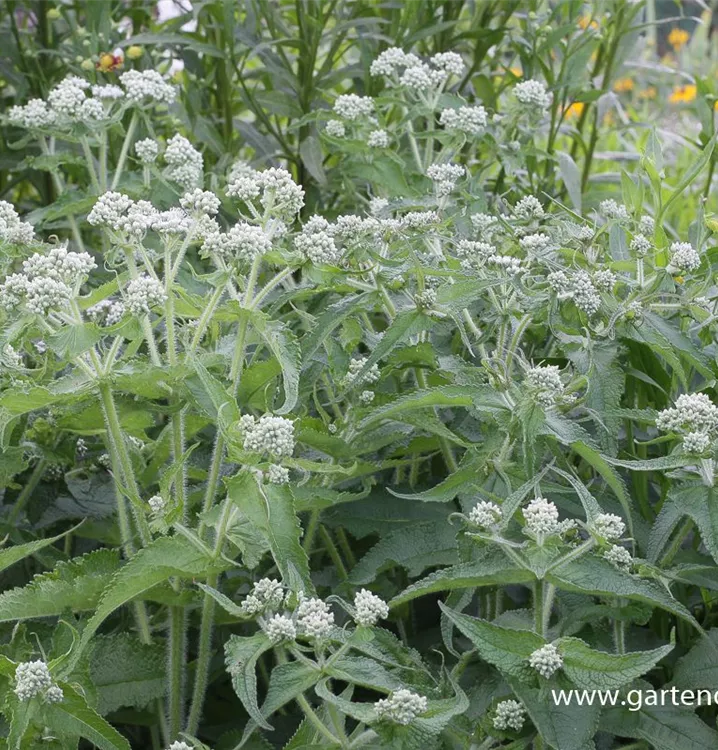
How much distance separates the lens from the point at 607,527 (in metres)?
1.78

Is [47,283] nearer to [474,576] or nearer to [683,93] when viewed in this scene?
[474,576]

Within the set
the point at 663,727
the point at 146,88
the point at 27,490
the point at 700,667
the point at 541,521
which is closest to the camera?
the point at 541,521

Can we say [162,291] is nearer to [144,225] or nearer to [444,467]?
[144,225]

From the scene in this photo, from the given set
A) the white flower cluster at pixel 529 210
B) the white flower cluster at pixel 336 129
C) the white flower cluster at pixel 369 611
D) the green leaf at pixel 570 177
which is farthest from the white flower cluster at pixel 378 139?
the white flower cluster at pixel 369 611

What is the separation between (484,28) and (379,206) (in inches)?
47.7

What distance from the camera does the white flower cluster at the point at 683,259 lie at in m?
2.14

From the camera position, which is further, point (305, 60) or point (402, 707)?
point (305, 60)

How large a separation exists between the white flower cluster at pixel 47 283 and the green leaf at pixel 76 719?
0.61m

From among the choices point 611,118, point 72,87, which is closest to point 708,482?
point 72,87

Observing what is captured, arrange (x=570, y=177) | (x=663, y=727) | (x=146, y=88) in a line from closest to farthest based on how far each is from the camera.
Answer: (x=663, y=727) → (x=146, y=88) → (x=570, y=177)

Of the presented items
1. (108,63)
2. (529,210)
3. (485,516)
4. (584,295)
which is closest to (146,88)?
(108,63)

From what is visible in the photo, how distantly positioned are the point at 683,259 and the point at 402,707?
1010 millimetres

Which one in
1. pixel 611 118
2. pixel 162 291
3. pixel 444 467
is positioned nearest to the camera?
pixel 162 291

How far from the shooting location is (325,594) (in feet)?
8.11
